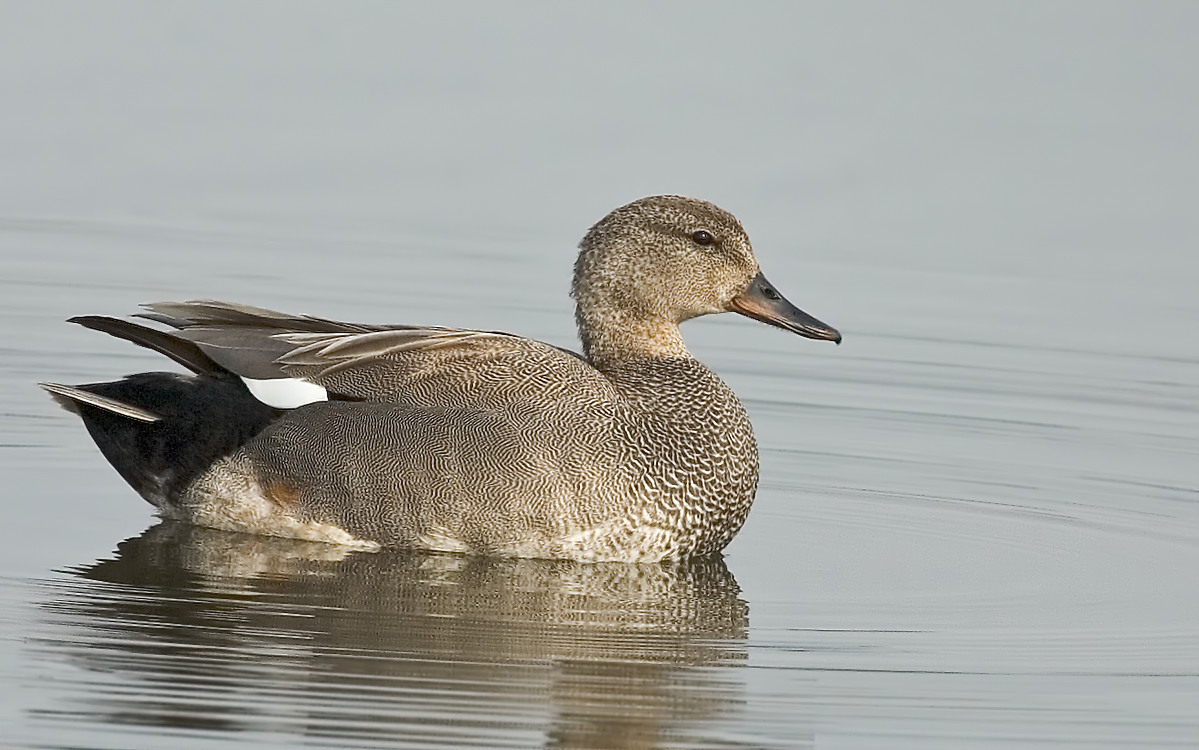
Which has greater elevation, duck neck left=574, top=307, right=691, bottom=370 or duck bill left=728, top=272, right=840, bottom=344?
duck bill left=728, top=272, right=840, bottom=344

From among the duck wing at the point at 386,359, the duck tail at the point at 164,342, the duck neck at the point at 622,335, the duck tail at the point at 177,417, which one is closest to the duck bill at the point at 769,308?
the duck neck at the point at 622,335

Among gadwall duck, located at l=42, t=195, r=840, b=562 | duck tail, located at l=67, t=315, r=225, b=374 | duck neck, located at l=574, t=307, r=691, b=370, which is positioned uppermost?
duck neck, located at l=574, t=307, r=691, b=370

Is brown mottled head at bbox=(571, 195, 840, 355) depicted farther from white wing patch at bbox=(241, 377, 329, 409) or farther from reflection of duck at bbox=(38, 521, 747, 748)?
white wing patch at bbox=(241, 377, 329, 409)

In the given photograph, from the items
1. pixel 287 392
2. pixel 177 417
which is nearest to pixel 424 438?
pixel 287 392

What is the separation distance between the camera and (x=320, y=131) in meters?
15.9

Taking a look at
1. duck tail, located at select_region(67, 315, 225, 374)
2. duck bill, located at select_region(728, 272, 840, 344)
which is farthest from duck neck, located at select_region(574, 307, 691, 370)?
duck tail, located at select_region(67, 315, 225, 374)

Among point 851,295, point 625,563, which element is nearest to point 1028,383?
point 851,295

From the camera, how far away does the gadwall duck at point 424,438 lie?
8.94m

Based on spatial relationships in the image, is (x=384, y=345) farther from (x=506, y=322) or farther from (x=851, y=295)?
(x=851, y=295)

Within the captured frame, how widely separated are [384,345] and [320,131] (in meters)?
6.92

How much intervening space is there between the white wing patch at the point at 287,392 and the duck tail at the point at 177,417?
1.8 inches

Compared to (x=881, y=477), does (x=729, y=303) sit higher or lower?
higher

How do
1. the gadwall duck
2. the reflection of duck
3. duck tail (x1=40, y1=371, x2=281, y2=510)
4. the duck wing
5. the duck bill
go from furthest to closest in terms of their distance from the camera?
the duck bill, duck tail (x1=40, y1=371, x2=281, y2=510), the duck wing, the gadwall duck, the reflection of duck

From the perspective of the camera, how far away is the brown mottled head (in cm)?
966
